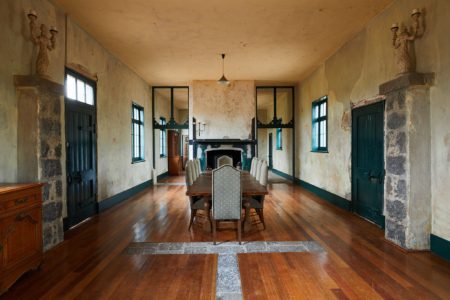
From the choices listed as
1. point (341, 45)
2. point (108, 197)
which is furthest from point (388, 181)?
point (108, 197)

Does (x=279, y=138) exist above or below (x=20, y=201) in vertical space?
above

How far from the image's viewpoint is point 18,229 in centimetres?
270

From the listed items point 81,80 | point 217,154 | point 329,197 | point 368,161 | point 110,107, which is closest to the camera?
point 368,161

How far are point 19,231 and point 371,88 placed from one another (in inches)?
201

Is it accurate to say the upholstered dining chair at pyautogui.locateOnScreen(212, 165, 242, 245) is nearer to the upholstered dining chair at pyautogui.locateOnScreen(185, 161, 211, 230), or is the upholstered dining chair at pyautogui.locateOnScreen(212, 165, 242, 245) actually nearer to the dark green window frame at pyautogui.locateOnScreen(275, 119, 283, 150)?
the upholstered dining chair at pyautogui.locateOnScreen(185, 161, 211, 230)

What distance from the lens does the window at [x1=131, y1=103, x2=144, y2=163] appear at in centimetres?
817

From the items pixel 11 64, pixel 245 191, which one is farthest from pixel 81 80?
pixel 245 191

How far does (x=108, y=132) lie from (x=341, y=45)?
202 inches

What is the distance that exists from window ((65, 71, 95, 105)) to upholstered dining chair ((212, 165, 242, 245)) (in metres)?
2.78

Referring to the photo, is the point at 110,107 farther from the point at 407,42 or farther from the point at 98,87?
the point at 407,42

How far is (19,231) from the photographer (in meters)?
2.71

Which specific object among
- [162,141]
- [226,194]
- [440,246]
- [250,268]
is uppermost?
[162,141]

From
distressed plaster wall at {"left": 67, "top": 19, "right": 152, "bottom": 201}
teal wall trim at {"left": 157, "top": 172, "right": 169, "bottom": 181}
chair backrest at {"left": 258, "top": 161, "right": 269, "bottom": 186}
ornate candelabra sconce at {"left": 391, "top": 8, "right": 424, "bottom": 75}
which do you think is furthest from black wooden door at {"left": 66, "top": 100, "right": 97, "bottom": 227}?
teal wall trim at {"left": 157, "top": 172, "right": 169, "bottom": 181}

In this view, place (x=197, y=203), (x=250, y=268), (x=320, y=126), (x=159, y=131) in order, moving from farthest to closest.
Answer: (x=159, y=131) → (x=320, y=126) → (x=197, y=203) → (x=250, y=268)
